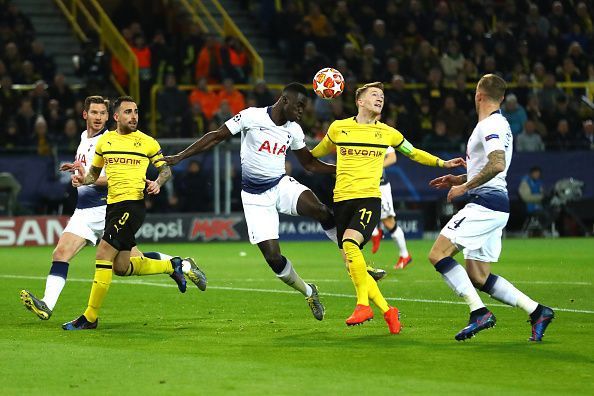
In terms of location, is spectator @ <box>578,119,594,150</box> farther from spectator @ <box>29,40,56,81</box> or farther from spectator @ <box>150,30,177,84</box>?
spectator @ <box>29,40,56,81</box>

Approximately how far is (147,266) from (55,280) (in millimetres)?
955

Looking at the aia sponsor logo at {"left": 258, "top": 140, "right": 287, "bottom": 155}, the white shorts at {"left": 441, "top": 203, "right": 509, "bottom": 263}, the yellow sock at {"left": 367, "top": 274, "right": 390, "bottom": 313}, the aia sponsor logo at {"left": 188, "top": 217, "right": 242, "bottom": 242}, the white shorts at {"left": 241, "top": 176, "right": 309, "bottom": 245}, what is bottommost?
the aia sponsor logo at {"left": 188, "top": 217, "right": 242, "bottom": 242}

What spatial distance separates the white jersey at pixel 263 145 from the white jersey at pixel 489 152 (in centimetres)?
230

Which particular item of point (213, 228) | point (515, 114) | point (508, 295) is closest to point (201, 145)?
point (508, 295)

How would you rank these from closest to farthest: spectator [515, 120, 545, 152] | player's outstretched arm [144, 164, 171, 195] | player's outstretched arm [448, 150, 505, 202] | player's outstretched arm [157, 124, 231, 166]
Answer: player's outstretched arm [448, 150, 505, 202]
player's outstretched arm [144, 164, 171, 195]
player's outstretched arm [157, 124, 231, 166]
spectator [515, 120, 545, 152]

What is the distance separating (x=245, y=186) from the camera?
12922mm

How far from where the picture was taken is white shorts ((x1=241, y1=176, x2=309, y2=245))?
12664 mm

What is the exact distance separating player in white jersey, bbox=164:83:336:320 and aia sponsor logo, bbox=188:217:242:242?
14.7 m

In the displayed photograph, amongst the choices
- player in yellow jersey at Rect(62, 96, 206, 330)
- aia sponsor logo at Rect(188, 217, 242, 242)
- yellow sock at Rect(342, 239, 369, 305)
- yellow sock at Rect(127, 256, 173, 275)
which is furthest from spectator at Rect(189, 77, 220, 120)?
yellow sock at Rect(342, 239, 369, 305)

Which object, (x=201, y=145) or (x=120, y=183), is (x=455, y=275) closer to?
(x=201, y=145)

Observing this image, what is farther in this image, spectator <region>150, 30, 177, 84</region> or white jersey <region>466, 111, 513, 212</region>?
spectator <region>150, 30, 177, 84</region>

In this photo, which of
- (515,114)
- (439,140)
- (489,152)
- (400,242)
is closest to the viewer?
(489,152)

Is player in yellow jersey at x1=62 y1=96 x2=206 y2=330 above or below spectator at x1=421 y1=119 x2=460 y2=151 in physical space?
above

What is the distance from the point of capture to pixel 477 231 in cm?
1090
